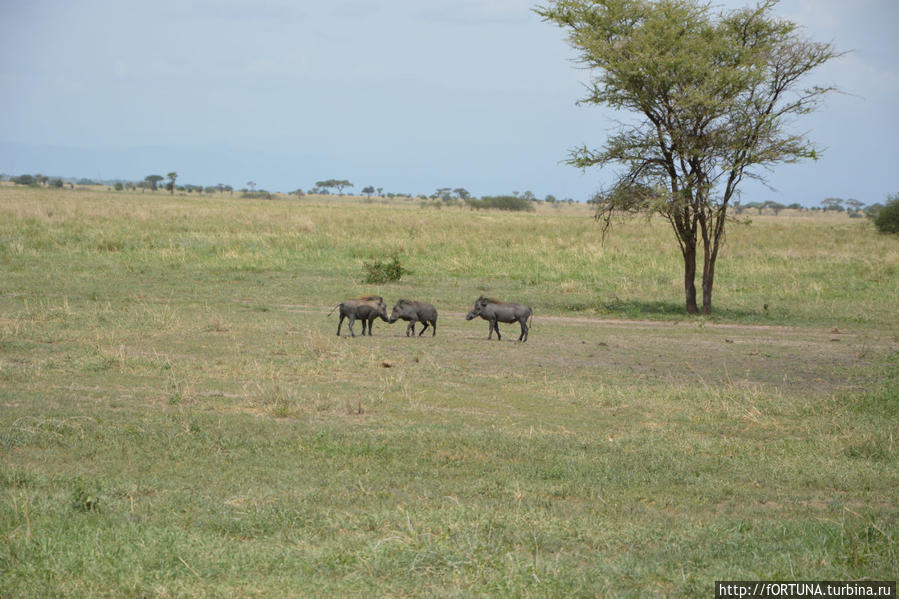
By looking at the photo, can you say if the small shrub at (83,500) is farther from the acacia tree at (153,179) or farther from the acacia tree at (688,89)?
the acacia tree at (153,179)

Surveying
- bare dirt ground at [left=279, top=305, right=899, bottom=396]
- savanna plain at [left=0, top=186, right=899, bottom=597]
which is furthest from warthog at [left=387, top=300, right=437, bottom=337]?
bare dirt ground at [left=279, top=305, right=899, bottom=396]

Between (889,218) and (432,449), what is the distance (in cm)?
5415

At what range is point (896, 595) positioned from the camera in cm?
527

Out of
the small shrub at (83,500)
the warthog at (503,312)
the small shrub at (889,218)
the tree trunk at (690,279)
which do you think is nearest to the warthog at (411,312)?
the warthog at (503,312)

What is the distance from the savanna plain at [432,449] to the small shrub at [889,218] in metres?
34.9

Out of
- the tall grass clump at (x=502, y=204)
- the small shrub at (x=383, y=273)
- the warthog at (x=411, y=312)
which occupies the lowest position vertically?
the warthog at (x=411, y=312)

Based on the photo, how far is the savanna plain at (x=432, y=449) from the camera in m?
5.59

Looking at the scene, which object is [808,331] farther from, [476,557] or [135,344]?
[476,557]

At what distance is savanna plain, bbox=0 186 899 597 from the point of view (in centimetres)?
559

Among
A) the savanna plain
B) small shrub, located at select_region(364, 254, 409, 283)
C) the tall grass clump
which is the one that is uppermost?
the tall grass clump

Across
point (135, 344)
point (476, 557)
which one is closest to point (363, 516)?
point (476, 557)

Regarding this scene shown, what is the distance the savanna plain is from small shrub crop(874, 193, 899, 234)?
34917 millimetres

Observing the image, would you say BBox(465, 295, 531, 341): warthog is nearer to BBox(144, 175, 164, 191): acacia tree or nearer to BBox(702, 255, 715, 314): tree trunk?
BBox(702, 255, 715, 314): tree trunk

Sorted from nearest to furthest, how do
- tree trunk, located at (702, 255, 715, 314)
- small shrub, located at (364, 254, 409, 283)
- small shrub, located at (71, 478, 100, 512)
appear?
small shrub, located at (71, 478, 100, 512) < tree trunk, located at (702, 255, 715, 314) < small shrub, located at (364, 254, 409, 283)
